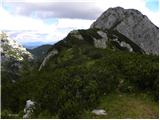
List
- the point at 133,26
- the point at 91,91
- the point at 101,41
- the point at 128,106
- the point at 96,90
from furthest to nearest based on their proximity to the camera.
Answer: the point at 133,26
the point at 101,41
the point at 96,90
the point at 91,91
the point at 128,106

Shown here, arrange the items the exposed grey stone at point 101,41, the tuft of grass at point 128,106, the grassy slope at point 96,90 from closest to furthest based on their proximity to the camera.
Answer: the tuft of grass at point 128,106, the grassy slope at point 96,90, the exposed grey stone at point 101,41

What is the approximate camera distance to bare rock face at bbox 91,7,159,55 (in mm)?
87625

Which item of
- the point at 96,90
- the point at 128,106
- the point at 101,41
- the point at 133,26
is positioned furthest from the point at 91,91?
the point at 133,26

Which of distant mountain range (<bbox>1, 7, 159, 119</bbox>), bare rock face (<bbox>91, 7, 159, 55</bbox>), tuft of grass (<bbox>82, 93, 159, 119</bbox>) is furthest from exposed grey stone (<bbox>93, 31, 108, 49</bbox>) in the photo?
tuft of grass (<bbox>82, 93, 159, 119</bbox>)

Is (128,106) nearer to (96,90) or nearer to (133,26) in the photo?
(96,90)

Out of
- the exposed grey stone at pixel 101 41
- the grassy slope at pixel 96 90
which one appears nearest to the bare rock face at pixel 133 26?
the exposed grey stone at pixel 101 41

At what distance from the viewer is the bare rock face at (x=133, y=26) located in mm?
87625

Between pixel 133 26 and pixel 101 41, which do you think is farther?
pixel 133 26

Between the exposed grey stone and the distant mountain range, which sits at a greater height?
the distant mountain range

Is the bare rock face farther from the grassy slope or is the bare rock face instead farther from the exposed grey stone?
the grassy slope

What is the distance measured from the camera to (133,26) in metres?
90.1

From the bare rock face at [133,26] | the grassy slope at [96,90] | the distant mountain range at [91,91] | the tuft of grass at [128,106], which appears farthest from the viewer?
the bare rock face at [133,26]

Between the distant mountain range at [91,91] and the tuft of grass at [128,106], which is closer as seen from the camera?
the tuft of grass at [128,106]

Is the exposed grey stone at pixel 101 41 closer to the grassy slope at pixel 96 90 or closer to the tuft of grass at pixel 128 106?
the grassy slope at pixel 96 90
